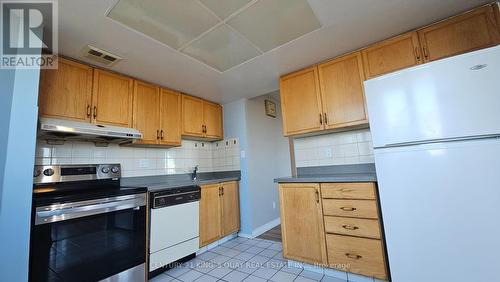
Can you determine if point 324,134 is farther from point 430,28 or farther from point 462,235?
point 462,235

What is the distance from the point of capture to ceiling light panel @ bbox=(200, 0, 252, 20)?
1419 millimetres

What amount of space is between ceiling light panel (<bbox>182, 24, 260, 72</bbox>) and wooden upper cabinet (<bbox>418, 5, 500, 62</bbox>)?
1484 mm

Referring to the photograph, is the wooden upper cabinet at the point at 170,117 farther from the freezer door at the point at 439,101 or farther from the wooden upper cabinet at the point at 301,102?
the freezer door at the point at 439,101

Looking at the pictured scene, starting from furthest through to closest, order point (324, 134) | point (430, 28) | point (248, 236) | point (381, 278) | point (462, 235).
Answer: point (248, 236) → point (324, 134) → point (430, 28) → point (381, 278) → point (462, 235)

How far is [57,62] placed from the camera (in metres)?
1.85

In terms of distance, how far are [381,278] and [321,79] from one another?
6.14 ft

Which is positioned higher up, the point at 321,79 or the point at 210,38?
the point at 210,38

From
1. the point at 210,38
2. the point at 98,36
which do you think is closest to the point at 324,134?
the point at 210,38

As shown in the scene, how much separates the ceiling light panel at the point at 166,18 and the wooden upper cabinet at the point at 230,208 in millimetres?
2000

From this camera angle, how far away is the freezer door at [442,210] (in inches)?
46.0

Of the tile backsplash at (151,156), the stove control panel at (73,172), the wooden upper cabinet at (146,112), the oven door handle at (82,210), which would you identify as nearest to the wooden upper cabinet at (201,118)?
the tile backsplash at (151,156)

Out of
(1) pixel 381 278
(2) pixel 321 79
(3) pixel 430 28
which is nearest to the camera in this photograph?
(1) pixel 381 278

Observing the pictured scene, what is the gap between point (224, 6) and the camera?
1.46 metres

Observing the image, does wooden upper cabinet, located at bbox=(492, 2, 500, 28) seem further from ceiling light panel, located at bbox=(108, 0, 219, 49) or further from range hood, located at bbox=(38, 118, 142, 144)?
range hood, located at bbox=(38, 118, 142, 144)
